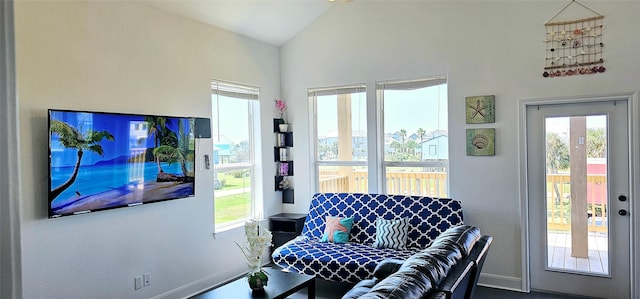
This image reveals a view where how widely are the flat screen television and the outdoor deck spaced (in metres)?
3.53

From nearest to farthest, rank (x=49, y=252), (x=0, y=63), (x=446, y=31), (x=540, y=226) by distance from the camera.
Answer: (x=0, y=63) → (x=49, y=252) → (x=540, y=226) → (x=446, y=31)

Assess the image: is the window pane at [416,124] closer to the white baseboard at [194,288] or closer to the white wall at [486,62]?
the white wall at [486,62]

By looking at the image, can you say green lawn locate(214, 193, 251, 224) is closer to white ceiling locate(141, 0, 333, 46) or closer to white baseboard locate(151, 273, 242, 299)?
white baseboard locate(151, 273, 242, 299)

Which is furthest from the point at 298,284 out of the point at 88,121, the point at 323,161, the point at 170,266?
the point at 323,161

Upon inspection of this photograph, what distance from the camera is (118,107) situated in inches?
135

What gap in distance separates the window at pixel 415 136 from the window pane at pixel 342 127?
0.87ft

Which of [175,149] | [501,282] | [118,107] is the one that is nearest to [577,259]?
[501,282]

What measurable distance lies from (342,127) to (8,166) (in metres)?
4.29

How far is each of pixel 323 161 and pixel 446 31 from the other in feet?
6.92

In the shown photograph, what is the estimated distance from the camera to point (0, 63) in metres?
0.93

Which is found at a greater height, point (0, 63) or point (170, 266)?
point (0, 63)

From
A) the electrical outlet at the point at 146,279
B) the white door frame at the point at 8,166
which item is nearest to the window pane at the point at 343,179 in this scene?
the electrical outlet at the point at 146,279

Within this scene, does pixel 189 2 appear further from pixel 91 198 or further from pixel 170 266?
pixel 170 266

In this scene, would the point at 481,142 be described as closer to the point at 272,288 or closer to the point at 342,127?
the point at 342,127
